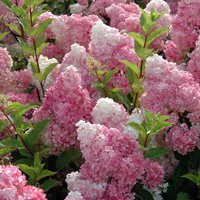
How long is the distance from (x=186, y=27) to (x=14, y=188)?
1388 mm

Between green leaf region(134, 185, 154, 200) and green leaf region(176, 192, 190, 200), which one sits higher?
green leaf region(134, 185, 154, 200)

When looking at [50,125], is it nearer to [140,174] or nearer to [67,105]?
[67,105]

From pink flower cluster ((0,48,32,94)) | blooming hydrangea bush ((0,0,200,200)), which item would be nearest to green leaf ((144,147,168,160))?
blooming hydrangea bush ((0,0,200,200))

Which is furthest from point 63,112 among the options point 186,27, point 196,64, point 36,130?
point 186,27

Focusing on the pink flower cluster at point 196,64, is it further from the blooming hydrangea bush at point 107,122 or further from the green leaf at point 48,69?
the green leaf at point 48,69

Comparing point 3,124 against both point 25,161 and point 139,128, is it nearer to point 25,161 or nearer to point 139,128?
point 25,161

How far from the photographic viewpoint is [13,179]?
1.63m

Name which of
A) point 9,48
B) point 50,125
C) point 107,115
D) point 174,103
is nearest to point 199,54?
point 174,103

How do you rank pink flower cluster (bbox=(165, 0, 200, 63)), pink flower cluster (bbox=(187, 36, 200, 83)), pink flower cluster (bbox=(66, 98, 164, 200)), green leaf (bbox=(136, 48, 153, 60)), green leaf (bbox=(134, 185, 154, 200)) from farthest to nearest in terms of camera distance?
pink flower cluster (bbox=(165, 0, 200, 63))
pink flower cluster (bbox=(187, 36, 200, 83))
green leaf (bbox=(136, 48, 153, 60))
green leaf (bbox=(134, 185, 154, 200))
pink flower cluster (bbox=(66, 98, 164, 200))

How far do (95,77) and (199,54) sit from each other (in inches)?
19.6

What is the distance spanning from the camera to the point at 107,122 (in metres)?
2.06

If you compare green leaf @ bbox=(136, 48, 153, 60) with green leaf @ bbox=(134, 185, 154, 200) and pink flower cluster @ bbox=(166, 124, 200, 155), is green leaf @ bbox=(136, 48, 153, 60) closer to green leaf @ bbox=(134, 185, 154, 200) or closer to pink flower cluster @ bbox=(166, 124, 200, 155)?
pink flower cluster @ bbox=(166, 124, 200, 155)

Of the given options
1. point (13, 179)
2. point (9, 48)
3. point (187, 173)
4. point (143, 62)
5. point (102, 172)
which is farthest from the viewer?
point (9, 48)

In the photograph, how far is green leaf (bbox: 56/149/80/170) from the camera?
81.7 inches
